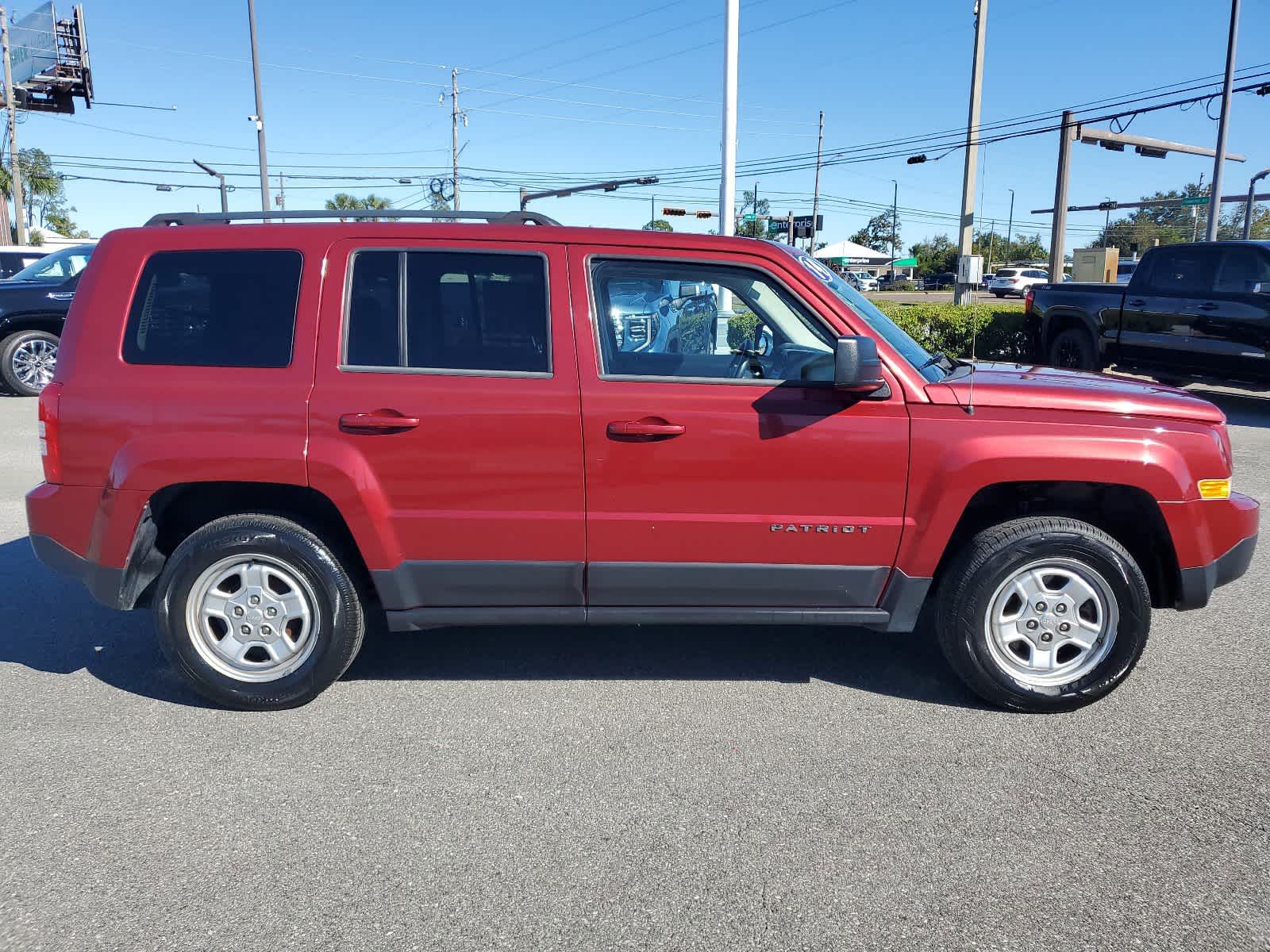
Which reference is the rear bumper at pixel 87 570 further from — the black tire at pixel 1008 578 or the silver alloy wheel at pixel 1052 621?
the silver alloy wheel at pixel 1052 621

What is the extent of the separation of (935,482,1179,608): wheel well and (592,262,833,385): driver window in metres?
0.91

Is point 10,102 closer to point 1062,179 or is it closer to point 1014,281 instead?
point 1062,179

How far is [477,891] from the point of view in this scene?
269 centimetres

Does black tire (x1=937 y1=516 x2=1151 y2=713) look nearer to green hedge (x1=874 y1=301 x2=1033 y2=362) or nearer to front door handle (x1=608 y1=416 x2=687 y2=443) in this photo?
front door handle (x1=608 y1=416 x2=687 y2=443)

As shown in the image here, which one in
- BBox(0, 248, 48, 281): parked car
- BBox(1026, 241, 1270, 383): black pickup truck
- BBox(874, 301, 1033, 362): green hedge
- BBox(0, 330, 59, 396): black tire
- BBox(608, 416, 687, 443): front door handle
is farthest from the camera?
BBox(0, 248, 48, 281): parked car

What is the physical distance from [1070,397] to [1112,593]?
2.60 feet

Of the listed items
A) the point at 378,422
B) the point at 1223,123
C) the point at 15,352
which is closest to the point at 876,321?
the point at 378,422

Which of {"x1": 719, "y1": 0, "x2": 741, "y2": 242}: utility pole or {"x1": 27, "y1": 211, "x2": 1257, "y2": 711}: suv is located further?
{"x1": 719, "y1": 0, "x2": 741, "y2": 242}: utility pole

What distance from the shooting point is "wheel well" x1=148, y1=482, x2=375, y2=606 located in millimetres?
3844

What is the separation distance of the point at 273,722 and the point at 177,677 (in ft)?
2.25

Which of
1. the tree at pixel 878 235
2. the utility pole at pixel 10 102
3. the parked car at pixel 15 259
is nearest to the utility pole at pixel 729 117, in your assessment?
the parked car at pixel 15 259

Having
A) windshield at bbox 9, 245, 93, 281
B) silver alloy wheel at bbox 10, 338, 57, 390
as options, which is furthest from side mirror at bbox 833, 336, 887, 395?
windshield at bbox 9, 245, 93, 281

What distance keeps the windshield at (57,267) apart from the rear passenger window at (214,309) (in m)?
10.9

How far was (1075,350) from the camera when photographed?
1291cm
